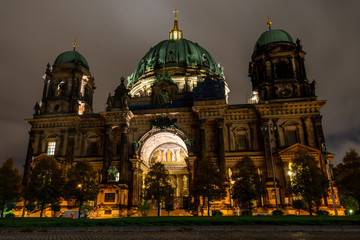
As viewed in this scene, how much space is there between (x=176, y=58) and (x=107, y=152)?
1180 inches

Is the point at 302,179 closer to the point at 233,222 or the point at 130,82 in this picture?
the point at 233,222

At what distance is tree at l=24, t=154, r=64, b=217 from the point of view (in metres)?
35.1

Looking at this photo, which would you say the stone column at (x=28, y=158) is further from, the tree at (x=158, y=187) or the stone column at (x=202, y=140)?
the stone column at (x=202, y=140)

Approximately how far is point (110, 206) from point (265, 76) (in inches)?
1213

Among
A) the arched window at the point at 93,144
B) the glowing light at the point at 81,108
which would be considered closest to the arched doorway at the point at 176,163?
the arched window at the point at 93,144

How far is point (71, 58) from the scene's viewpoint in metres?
53.7

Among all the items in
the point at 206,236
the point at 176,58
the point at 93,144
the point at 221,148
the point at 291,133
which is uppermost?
the point at 176,58

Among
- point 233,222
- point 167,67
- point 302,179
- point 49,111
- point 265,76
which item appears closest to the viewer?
point 233,222

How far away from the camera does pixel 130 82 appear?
70562mm

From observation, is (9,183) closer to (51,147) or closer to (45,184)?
(45,184)

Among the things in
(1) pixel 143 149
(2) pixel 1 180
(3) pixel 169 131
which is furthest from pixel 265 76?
(2) pixel 1 180

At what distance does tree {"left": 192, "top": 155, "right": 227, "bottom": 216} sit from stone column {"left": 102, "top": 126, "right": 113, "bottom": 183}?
14616mm

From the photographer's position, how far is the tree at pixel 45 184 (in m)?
35.1

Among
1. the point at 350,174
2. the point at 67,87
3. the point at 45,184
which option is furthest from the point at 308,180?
the point at 67,87
